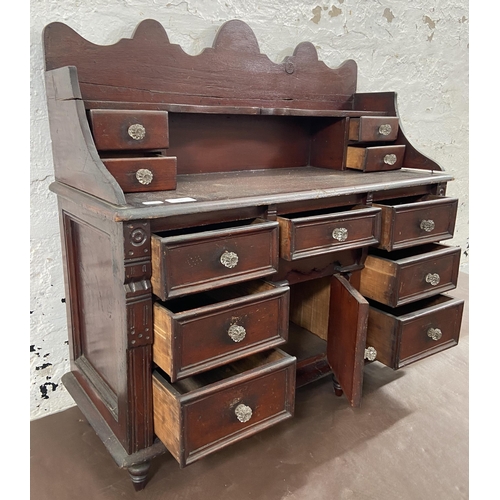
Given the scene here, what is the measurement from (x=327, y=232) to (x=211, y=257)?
45 cm

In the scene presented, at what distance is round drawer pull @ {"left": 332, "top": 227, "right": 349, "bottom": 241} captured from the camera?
162 cm

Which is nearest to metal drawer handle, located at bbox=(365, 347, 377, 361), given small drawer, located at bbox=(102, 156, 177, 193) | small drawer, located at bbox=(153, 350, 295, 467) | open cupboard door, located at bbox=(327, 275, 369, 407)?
open cupboard door, located at bbox=(327, 275, 369, 407)

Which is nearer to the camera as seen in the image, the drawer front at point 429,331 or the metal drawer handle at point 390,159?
the drawer front at point 429,331

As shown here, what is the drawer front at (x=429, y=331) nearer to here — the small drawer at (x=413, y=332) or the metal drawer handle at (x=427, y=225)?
the small drawer at (x=413, y=332)

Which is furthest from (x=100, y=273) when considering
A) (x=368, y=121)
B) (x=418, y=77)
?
(x=418, y=77)

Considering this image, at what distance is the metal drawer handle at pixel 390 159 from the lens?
213 centimetres

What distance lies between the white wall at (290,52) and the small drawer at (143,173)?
1.41 ft

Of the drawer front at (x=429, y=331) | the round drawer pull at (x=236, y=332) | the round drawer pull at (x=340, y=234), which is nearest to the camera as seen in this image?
the round drawer pull at (x=236, y=332)

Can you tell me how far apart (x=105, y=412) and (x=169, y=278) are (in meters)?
0.60

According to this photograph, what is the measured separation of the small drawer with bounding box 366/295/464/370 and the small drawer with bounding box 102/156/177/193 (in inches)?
37.4

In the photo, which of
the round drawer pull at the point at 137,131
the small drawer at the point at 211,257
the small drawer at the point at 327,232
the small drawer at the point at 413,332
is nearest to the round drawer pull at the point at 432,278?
the small drawer at the point at 413,332

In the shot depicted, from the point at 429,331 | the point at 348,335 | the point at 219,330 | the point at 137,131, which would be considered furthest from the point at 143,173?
the point at 429,331

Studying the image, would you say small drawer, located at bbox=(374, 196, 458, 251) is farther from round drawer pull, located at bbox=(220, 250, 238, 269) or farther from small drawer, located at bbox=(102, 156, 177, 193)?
small drawer, located at bbox=(102, 156, 177, 193)

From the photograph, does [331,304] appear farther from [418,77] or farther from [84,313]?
[418,77]
